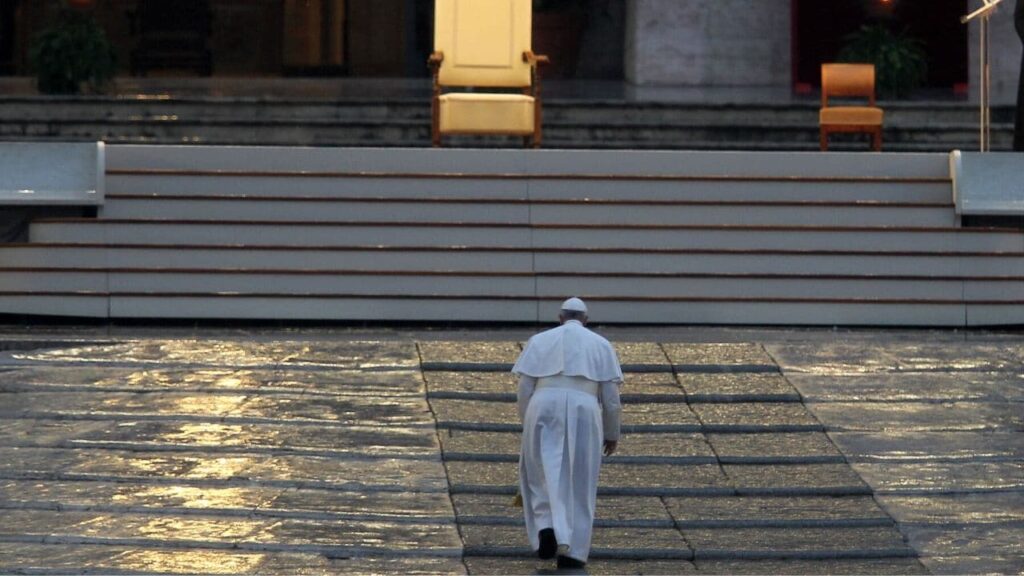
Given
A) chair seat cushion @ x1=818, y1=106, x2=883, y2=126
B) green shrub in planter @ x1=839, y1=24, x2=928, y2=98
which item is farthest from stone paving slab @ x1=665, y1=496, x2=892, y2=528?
green shrub in planter @ x1=839, y1=24, x2=928, y2=98

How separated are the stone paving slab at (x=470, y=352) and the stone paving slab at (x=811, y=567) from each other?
2.67m

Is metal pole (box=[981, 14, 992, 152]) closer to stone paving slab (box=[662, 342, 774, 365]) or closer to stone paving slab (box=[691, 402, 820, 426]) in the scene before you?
stone paving slab (box=[662, 342, 774, 365])

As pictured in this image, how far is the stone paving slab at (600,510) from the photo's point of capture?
8.74 metres

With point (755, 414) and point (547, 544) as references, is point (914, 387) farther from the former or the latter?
point (547, 544)

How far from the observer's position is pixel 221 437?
9.65 m

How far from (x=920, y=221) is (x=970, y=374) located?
1.96 m

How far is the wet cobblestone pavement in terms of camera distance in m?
8.36

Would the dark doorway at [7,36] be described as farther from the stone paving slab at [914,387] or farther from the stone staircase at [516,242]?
the stone paving slab at [914,387]

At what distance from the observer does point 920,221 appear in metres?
12.6

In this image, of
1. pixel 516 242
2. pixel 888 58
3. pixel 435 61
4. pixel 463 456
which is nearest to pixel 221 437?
pixel 463 456

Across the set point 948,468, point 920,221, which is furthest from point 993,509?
point 920,221

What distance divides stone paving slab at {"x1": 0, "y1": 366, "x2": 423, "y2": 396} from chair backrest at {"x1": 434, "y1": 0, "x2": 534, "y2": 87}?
4.29 meters

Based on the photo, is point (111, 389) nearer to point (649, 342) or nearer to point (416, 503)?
point (416, 503)

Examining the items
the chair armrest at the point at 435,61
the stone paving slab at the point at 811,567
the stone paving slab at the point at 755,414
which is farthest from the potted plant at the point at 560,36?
→ the stone paving slab at the point at 811,567
